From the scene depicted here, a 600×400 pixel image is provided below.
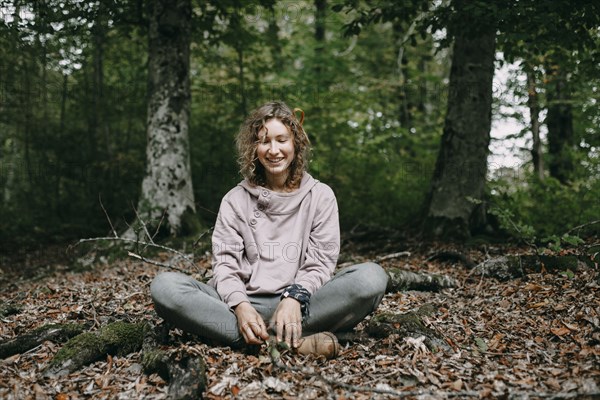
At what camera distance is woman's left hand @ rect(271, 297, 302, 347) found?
2840 millimetres

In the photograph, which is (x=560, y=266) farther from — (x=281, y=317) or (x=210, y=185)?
(x=210, y=185)

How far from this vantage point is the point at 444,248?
6.15 meters

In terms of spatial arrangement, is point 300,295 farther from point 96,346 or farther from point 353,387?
point 96,346

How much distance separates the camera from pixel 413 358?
295cm

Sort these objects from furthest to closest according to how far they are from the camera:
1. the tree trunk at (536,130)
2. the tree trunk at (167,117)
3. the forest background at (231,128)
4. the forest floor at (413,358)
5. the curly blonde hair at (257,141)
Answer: the tree trunk at (536,130), the forest background at (231,128), the tree trunk at (167,117), the curly blonde hair at (257,141), the forest floor at (413,358)

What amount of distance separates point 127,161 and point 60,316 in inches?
248

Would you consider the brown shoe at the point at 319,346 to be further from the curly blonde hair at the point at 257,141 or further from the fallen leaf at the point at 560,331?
the fallen leaf at the point at 560,331

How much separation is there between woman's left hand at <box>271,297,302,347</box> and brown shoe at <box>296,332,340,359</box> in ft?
0.18

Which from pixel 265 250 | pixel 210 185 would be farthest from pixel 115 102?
pixel 265 250

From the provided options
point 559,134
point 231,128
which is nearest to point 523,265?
point 559,134

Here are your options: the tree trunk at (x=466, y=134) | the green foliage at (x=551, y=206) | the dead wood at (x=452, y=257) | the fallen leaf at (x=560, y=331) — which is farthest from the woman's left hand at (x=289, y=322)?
the green foliage at (x=551, y=206)

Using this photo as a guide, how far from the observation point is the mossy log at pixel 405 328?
10.5 feet

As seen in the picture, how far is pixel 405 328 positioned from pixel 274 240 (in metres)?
1.07

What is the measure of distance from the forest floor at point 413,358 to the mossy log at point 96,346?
0.06 meters
